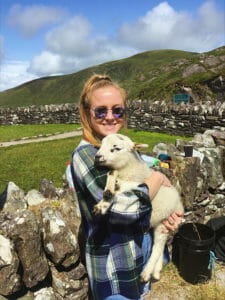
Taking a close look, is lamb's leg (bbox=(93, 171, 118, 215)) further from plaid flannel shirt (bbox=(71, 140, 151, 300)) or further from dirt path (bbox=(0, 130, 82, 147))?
dirt path (bbox=(0, 130, 82, 147))

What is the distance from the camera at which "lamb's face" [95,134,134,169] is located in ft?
5.64

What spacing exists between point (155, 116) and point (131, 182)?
1225 cm

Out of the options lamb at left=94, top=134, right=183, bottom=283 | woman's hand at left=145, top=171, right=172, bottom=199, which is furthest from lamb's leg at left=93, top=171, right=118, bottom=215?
woman's hand at left=145, top=171, right=172, bottom=199

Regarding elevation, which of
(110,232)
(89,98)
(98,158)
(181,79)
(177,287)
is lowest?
(177,287)

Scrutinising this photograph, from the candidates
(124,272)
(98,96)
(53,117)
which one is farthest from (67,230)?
(53,117)

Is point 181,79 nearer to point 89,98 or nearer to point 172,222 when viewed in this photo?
point 89,98

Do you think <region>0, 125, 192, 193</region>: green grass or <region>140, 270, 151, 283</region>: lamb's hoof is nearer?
<region>140, 270, 151, 283</region>: lamb's hoof

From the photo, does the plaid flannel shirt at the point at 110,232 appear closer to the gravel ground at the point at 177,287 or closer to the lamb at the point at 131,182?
the lamb at the point at 131,182

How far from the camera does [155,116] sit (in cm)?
1353

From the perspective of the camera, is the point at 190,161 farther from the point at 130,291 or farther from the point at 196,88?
the point at 196,88

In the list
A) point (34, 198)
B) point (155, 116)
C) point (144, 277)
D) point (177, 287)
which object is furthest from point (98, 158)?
point (155, 116)

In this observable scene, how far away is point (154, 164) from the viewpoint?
3.79m

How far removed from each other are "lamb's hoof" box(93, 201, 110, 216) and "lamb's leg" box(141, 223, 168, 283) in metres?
0.83

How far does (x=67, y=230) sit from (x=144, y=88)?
29503 mm
